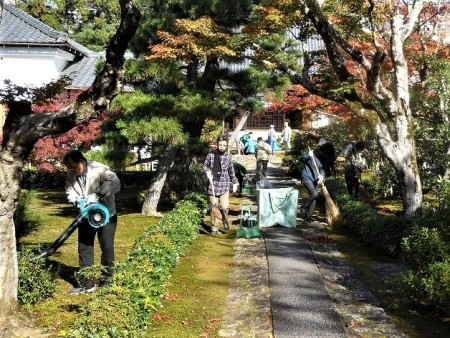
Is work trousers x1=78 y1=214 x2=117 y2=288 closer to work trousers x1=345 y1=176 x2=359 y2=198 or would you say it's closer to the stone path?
the stone path

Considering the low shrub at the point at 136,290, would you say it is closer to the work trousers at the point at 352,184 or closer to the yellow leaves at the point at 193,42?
the yellow leaves at the point at 193,42

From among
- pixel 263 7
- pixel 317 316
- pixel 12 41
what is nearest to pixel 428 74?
pixel 263 7

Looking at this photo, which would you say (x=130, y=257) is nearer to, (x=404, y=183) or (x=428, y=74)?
(x=404, y=183)

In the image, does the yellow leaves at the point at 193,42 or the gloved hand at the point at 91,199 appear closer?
the gloved hand at the point at 91,199

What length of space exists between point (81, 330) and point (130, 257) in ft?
7.28

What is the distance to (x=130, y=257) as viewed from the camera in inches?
255

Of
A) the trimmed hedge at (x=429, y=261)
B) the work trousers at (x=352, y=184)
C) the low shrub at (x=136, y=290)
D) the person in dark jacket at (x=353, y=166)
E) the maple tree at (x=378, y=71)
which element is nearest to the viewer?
the low shrub at (x=136, y=290)

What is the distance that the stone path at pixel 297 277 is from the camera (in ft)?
18.0

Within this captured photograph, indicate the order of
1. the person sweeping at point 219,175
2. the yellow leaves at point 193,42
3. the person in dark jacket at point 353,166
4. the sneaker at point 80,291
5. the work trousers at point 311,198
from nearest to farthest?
the sneaker at point 80,291 < the person sweeping at point 219,175 < the yellow leaves at point 193,42 < the work trousers at point 311,198 < the person in dark jacket at point 353,166

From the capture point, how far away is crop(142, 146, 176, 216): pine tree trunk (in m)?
12.2

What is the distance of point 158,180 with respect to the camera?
40.1 feet

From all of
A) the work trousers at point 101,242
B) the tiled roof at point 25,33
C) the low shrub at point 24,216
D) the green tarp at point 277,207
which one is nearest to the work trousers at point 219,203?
the green tarp at point 277,207

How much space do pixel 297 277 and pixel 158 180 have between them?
575 centimetres

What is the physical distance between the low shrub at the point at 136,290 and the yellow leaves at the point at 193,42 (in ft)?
11.9
